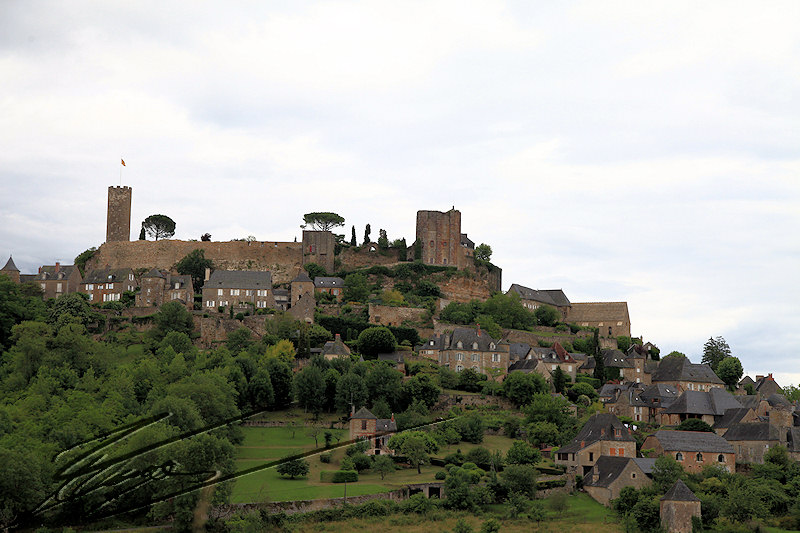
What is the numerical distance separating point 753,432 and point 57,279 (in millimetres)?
57918

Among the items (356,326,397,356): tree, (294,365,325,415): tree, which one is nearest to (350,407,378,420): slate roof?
(294,365,325,415): tree

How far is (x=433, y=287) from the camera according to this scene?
80.9 meters

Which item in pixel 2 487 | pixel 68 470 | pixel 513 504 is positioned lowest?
pixel 513 504

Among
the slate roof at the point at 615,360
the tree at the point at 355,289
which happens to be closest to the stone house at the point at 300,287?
the tree at the point at 355,289

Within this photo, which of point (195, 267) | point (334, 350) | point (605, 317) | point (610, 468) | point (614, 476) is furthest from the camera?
point (605, 317)

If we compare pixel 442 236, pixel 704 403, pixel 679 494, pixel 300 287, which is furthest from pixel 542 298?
pixel 679 494

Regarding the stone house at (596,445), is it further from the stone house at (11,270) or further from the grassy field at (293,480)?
the stone house at (11,270)

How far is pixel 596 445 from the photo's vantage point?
45750mm

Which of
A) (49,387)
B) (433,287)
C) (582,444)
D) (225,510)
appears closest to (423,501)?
(225,510)

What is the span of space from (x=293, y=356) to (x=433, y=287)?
2352cm

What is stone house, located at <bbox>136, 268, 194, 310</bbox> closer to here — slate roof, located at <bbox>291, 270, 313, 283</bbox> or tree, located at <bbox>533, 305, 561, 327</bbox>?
slate roof, located at <bbox>291, 270, 313, 283</bbox>

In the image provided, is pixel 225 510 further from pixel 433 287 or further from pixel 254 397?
pixel 433 287

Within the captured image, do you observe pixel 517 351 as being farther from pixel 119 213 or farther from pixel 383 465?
pixel 119 213

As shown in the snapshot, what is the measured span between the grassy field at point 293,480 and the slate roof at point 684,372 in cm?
2254
